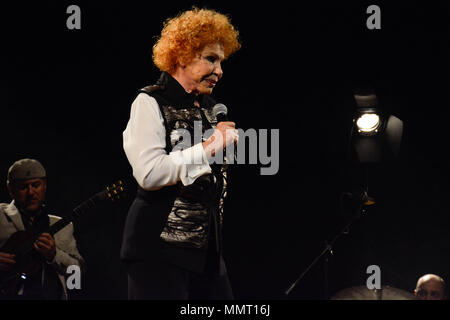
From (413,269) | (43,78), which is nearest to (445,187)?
(413,269)

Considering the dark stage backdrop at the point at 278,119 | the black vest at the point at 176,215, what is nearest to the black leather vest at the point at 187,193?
the black vest at the point at 176,215

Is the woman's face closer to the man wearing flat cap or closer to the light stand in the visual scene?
the light stand

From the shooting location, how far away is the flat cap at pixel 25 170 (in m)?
3.57

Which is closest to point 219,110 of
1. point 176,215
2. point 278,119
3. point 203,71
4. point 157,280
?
point 203,71

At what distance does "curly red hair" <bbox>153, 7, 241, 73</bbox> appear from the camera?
7.29 ft

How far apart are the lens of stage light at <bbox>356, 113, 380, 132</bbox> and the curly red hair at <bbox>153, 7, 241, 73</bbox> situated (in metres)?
1.41

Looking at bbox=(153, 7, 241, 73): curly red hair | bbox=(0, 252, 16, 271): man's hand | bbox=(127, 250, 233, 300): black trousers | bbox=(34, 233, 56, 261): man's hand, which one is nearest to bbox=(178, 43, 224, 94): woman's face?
bbox=(153, 7, 241, 73): curly red hair

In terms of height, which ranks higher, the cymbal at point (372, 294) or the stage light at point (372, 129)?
the stage light at point (372, 129)

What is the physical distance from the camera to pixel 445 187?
388 cm

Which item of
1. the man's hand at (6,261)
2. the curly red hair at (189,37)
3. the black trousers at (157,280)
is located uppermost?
the curly red hair at (189,37)

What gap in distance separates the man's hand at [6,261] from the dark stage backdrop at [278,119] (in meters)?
0.53

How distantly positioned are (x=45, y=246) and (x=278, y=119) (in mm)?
1777

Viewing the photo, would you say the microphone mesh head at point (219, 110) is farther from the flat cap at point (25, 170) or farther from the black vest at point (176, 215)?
the flat cap at point (25, 170)

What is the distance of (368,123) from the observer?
11.4ft
